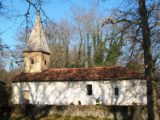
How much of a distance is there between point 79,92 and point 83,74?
7.61 feet

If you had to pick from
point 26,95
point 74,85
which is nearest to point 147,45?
point 74,85

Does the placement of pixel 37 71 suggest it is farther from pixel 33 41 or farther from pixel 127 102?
pixel 127 102

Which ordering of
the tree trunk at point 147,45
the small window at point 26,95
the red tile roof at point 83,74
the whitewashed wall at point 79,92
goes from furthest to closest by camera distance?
1. the small window at point 26,95
2. the red tile roof at point 83,74
3. the whitewashed wall at point 79,92
4. the tree trunk at point 147,45

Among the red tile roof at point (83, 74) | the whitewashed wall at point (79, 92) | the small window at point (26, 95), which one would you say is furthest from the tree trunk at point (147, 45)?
the small window at point (26, 95)

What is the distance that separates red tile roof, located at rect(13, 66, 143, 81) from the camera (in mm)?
40628

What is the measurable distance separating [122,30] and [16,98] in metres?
31.0

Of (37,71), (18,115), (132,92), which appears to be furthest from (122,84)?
(18,115)

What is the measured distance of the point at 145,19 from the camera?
15.5 m

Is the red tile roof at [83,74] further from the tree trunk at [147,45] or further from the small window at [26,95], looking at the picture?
the tree trunk at [147,45]

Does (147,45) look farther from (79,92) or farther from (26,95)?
(26,95)

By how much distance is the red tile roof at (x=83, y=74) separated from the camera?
40628 millimetres

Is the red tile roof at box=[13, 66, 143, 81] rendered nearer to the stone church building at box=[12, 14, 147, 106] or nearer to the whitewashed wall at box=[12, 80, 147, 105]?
the stone church building at box=[12, 14, 147, 106]

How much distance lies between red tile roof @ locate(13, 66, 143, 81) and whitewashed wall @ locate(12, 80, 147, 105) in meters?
0.57

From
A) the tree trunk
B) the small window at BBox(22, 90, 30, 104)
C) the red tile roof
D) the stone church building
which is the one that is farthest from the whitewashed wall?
the tree trunk
